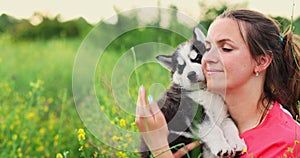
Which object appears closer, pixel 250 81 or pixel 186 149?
pixel 186 149

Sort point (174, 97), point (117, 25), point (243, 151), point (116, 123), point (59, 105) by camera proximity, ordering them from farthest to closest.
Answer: point (59, 105) < point (117, 25) < point (116, 123) < point (174, 97) < point (243, 151)

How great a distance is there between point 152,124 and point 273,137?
21.0 inches

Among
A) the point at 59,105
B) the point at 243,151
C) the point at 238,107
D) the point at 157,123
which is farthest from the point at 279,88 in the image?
the point at 59,105

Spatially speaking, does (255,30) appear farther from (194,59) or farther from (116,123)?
(116,123)

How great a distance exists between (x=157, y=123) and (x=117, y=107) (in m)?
0.82

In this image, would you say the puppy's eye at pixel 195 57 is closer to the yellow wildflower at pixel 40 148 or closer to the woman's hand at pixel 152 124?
the woman's hand at pixel 152 124

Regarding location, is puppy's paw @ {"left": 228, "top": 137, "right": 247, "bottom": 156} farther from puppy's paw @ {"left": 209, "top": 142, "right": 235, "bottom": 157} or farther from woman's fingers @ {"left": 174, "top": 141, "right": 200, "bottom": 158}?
woman's fingers @ {"left": 174, "top": 141, "right": 200, "bottom": 158}

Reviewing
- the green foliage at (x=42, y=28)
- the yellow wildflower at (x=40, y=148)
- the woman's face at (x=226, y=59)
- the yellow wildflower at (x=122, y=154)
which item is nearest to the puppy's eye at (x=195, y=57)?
the woman's face at (x=226, y=59)

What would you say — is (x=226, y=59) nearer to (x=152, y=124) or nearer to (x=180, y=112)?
(x=180, y=112)

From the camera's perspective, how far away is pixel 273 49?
2785 mm

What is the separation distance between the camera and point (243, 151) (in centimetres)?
262

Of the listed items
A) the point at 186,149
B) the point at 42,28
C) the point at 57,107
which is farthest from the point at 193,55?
the point at 42,28

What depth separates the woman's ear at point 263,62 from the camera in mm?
2717

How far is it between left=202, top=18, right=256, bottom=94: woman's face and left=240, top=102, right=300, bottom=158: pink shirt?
0.21 metres
